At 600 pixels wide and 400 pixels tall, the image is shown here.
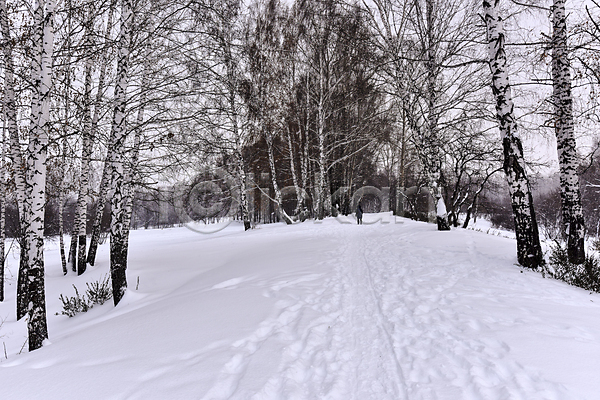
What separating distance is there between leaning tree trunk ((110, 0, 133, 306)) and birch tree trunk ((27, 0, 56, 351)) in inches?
42.2

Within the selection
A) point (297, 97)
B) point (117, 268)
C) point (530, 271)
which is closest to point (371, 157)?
point (297, 97)

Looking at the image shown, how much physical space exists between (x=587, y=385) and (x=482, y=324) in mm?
1148

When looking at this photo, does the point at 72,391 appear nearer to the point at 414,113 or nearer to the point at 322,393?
the point at 322,393

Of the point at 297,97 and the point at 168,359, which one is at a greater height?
the point at 297,97

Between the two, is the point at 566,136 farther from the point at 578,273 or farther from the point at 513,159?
the point at 578,273

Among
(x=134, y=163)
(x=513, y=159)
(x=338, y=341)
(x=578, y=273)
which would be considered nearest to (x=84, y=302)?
(x=134, y=163)

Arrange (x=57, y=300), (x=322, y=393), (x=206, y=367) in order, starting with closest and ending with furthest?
(x=322, y=393)
(x=206, y=367)
(x=57, y=300)

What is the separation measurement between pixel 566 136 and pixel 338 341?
6.29 metres

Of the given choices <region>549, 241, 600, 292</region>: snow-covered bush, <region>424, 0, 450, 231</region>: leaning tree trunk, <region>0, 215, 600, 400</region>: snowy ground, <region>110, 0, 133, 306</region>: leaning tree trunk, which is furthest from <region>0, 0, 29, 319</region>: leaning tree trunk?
<region>424, 0, 450, 231</region>: leaning tree trunk

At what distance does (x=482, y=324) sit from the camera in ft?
10.6

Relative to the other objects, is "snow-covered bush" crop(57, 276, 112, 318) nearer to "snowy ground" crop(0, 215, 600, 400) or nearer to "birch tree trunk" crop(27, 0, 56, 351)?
"snowy ground" crop(0, 215, 600, 400)

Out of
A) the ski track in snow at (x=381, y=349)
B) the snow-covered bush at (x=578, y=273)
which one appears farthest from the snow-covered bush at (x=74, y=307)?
the snow-covered bush at (x=578, y=273)

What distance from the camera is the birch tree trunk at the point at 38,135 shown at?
3945 mm

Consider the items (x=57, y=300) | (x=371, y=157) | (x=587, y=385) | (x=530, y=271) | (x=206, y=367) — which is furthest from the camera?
(x=371, y=157)
